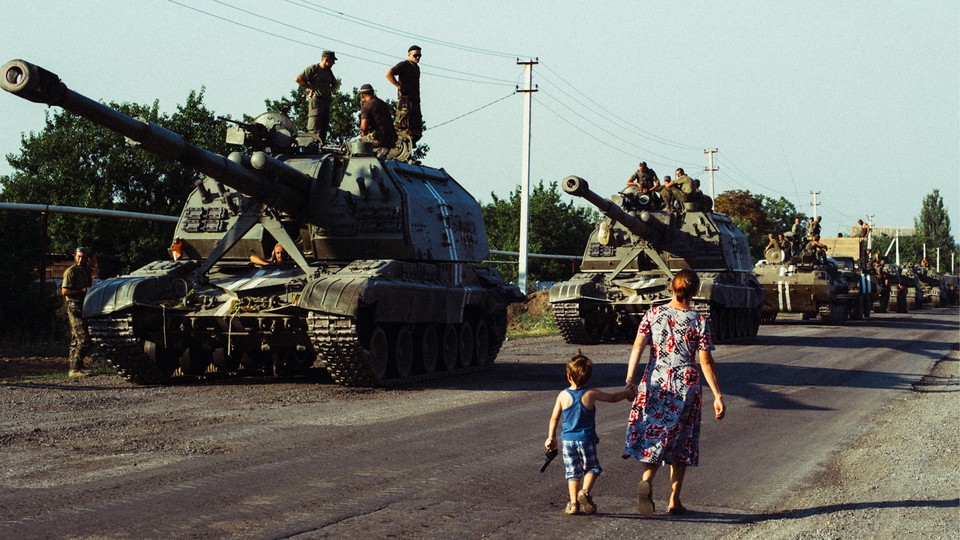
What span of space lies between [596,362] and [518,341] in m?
7.05

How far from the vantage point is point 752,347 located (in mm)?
23891

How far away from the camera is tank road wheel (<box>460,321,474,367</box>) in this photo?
17.3 metres

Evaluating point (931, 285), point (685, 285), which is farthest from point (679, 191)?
point (931, 285)

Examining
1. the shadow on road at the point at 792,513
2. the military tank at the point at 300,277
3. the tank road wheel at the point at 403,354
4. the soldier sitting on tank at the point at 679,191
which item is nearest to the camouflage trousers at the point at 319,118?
the military tank at the point at 300,277

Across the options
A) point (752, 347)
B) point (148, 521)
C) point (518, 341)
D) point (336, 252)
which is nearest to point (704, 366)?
point (148, 521)

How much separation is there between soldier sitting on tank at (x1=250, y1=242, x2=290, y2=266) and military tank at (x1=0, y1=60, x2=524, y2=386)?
0.15ft

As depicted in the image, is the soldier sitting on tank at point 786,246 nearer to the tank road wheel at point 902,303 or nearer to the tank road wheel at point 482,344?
the tank road wheel at point 902,303

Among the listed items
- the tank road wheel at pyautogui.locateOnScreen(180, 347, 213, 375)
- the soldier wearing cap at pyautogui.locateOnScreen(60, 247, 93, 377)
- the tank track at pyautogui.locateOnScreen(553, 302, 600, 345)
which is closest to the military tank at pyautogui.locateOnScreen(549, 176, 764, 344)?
the tank track at pyautogui.locateOnScreen(553, 302, 600, 345)

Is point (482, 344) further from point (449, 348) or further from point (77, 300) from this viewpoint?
point (77, 300)

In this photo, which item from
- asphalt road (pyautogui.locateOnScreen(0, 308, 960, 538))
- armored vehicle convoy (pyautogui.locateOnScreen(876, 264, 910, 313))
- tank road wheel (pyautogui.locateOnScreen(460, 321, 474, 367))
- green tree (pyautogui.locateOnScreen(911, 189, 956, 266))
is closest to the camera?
asphalt road (pyautogui.locateOnScreen(0, 308, 960, 538))

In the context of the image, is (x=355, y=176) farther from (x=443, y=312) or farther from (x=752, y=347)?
(x=752, y=347)

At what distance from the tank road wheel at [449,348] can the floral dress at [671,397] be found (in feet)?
31.6

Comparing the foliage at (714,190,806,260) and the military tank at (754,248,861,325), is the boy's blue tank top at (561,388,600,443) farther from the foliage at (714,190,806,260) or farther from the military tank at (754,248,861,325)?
the foliage at (714,190,806,260)

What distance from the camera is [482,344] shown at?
18.1 m
